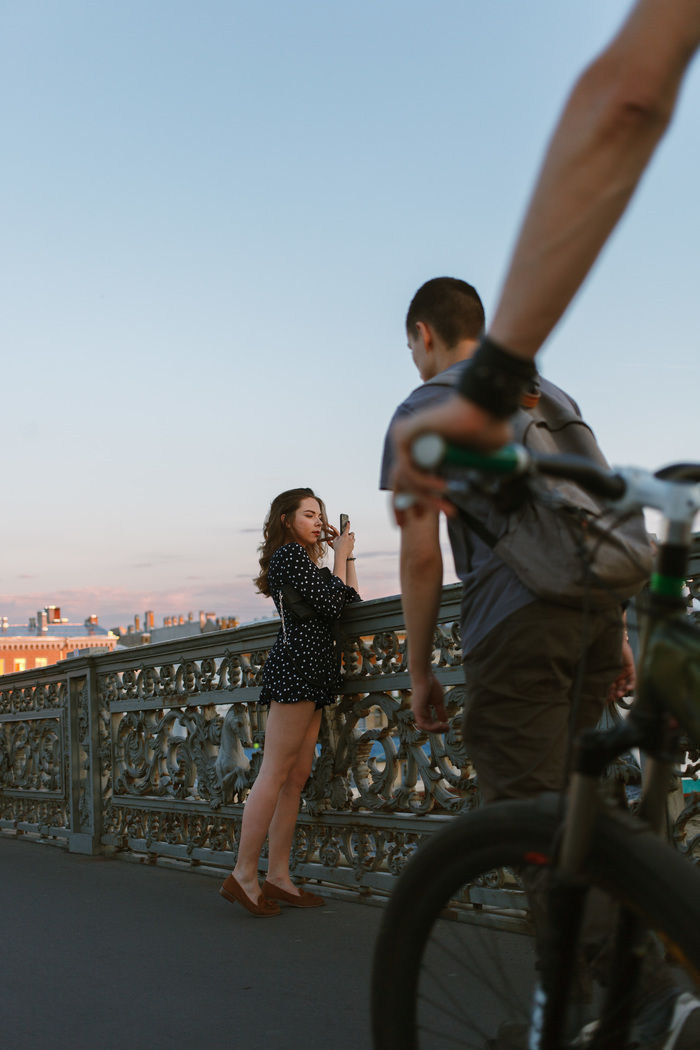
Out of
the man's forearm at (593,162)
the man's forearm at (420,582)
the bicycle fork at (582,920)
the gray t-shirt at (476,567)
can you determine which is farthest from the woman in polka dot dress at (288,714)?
the man's forearm at (593,162)

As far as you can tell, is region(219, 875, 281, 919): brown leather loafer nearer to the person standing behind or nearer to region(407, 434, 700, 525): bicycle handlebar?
the person standing behind

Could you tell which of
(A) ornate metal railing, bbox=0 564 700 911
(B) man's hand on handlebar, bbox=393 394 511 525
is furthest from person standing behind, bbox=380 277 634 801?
(A) ornate metal railing, bbox=0 564 700 911

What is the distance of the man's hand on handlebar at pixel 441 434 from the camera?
49.1 inches

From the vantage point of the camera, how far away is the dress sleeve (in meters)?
5.02

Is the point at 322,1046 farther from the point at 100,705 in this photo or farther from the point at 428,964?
the point at 100,705

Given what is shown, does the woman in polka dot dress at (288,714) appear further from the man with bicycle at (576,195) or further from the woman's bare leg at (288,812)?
the man with bicycle at (576,195)

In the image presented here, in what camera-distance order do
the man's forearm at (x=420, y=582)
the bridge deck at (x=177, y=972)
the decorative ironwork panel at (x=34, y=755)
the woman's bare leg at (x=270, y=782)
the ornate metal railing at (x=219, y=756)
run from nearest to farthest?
1. the man's forearm at (x=420, y=582)
2. the bridge deck at (x=177, y=972)
3. the ornate metal railing at (x=219, y=756)
4. the woman's bare leg at (x=270, y=782)
5. the decorative ironwork panel at (x=34, y=755)

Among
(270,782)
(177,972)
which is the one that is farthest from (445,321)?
(270,782)

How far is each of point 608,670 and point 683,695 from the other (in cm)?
68

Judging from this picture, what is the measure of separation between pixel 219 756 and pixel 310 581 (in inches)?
68.6

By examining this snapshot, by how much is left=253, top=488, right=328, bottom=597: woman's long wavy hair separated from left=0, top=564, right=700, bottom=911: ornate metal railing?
1.38ft

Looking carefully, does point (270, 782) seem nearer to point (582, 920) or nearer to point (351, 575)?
point (351, 575)

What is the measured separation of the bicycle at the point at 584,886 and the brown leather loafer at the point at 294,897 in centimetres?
330

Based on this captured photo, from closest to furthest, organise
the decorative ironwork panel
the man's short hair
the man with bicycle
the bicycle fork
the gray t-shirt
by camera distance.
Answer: the man with bicycle → the bicycle fork → the gray t-shirt → the man's short hair → the decorative ironwork panel
